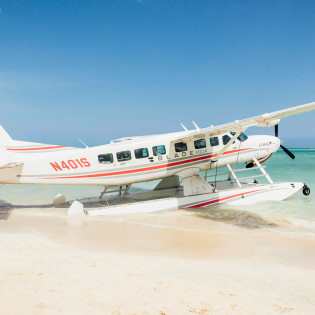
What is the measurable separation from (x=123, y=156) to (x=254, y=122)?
4704mm

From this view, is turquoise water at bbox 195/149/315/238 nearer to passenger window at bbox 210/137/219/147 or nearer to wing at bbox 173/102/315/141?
passenger window at bbox 210/137/219/147

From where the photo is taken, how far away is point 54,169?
9156mm

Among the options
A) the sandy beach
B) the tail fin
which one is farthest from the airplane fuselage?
the sandy beach

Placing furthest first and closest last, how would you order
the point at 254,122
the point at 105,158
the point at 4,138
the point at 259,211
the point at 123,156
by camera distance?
the point at 123,156
the point at 105,158
the point at 259,211
the point at 254,122
the point at 4,138

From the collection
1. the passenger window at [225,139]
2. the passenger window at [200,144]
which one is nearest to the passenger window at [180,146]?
the passenger window at [200,144]

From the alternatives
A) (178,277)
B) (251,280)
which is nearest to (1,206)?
(178,277)

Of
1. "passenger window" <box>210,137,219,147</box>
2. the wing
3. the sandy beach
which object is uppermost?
the wing

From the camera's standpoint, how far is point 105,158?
9.73 meters

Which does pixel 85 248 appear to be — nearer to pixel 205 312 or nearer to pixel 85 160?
pixel 205 312

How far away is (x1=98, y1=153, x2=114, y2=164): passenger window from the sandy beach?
8.67 ft

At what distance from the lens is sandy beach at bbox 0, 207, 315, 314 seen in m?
2.96

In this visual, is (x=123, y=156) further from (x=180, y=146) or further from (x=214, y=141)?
(x=214, y=141)

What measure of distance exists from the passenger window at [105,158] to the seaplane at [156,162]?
0.11 ft

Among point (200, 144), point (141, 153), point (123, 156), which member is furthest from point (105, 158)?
point (200, 144)
